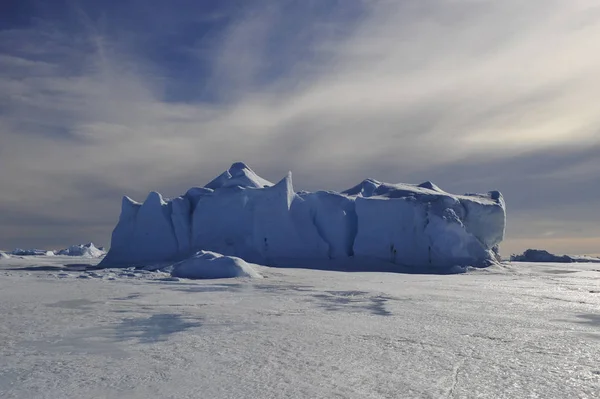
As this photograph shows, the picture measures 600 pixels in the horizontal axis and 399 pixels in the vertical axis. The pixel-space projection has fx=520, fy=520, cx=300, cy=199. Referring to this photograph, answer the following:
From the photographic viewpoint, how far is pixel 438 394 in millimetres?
3598

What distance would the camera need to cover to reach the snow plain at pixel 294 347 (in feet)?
12.4

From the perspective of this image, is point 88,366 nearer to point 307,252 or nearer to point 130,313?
point 130,313

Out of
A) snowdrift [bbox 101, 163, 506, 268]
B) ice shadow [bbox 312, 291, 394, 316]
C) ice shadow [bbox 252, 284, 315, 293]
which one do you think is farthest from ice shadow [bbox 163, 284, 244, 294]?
snowdrift [bbox 101, 163, 506, 268]

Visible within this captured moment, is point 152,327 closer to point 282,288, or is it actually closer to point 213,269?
point 282,288

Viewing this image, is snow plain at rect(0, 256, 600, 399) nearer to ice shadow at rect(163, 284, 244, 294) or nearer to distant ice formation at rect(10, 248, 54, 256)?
ice shadow at rect(163, 284, 244, 294)

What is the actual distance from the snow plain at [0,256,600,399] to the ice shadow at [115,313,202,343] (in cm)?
2

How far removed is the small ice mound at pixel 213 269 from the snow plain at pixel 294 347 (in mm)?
4619

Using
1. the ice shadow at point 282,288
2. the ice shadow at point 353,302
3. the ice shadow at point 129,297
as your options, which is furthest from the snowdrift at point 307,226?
the ice shadow at point 129,297

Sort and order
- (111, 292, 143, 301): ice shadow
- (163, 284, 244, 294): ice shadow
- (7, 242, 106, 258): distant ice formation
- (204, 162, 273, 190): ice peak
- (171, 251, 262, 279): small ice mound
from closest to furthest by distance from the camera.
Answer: (111, 292, 143, 301): ice shadow, (163, 284, 244, 294): ice shadow, (171, 251, 262, 279): small ice mound, (204, 162, 273, 190): ice peak, (7, 242, 106, 258): distant ice formation

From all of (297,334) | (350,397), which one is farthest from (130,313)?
(350,397)

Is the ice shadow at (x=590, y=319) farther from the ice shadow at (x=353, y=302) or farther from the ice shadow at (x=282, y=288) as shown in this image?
the ice shadow at (x=282, y=288)

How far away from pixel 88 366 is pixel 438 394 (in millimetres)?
2830

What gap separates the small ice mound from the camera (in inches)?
566

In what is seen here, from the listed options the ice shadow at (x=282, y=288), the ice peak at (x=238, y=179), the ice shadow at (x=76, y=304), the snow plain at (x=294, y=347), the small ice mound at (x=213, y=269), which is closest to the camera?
the snow plain at (x=294, y=347)
